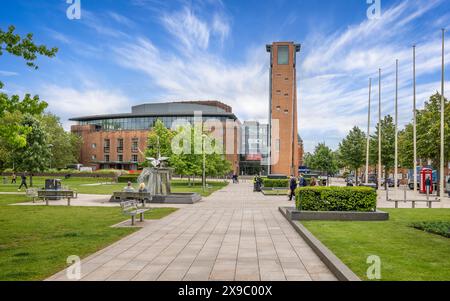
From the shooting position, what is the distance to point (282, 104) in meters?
72.7

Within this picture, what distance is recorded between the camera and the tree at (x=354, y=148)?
59.5 metres

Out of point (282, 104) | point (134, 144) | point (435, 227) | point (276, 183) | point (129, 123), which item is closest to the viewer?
point (435, 227)

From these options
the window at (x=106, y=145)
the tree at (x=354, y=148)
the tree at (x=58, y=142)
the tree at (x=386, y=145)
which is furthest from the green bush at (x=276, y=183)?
the window at (x=106, y=145)

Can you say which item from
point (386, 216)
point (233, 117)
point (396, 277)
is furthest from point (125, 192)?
point (233, 117)

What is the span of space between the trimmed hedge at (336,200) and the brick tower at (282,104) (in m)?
55.7

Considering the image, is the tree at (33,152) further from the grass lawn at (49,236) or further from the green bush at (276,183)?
the grass lawn at (49,236)

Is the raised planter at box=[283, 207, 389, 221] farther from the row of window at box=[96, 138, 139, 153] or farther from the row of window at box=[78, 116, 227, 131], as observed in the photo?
the row of window at box=[96, 138, 139, 153]

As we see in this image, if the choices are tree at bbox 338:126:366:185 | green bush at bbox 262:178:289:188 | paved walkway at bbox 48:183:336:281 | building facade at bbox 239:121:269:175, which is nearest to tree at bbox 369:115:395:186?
tree at bbox 338:126:366:185

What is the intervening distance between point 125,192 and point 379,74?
23647 mm

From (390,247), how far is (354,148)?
5189 centimetres

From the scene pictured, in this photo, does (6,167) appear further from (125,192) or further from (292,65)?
(125,192)

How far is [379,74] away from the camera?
114 feet

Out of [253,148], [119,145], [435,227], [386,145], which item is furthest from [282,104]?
[435,227]

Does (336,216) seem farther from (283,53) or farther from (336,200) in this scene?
(283,53)
